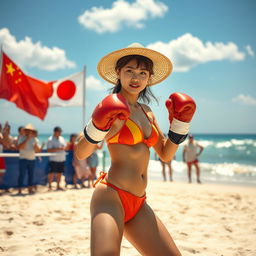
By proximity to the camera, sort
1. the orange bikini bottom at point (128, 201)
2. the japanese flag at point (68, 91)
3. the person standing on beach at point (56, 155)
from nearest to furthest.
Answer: the orange bikini bottom at point (128, 201)
the person standing on beach at point (56, 155)
the japanese flag at point (68, 91)

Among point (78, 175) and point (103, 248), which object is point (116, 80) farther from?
point (78, 175)

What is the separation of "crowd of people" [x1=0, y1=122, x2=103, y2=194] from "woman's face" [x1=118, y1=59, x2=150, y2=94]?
5650 millimetres

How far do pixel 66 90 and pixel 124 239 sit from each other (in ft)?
20.3

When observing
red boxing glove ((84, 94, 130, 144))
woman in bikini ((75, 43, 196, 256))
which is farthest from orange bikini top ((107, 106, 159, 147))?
red boxing glove ((84, 94, 130, 144))

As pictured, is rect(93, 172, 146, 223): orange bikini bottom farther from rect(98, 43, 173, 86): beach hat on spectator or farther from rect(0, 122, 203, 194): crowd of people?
rect(0, 122, 203, 194): crowd of people

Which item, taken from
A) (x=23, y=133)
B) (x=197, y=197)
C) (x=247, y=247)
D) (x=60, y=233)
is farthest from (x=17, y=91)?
(x=247, y=247)

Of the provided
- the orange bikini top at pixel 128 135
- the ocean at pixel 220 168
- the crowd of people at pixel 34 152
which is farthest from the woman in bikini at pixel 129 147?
the ocean at pixel 220 168

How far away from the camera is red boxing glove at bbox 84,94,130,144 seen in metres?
1.68

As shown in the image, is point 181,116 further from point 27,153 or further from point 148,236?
point 27,153

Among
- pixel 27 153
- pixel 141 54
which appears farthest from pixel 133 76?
pixel 27 153

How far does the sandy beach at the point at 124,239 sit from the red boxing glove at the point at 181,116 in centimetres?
172

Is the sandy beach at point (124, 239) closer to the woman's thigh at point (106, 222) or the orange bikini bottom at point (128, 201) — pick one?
the orange bikini bottom at point (128, 201)

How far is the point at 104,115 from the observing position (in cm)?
169

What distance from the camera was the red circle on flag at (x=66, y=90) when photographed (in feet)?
28.8
